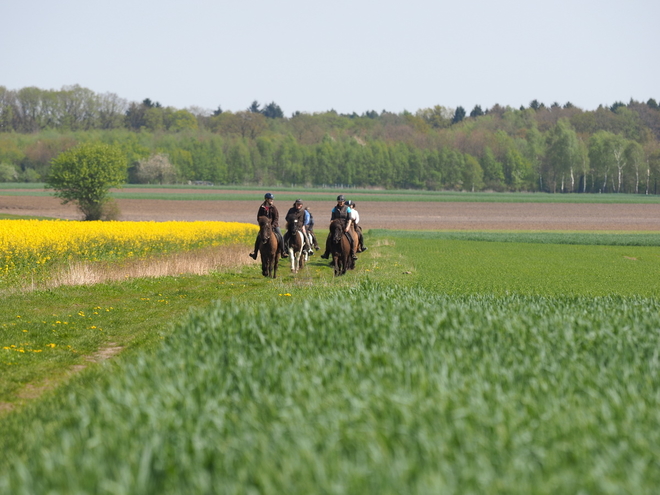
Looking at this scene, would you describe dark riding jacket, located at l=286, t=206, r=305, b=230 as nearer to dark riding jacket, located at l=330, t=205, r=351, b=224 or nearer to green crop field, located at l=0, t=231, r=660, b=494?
dark riding jacket, located at l=330, t=205, r=351, b=224

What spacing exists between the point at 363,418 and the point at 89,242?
24.4m

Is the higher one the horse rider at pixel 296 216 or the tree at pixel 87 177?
the tree at pixel 87 177

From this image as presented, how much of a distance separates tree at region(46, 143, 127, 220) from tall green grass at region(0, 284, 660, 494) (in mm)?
56775

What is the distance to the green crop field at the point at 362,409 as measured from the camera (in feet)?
16.3

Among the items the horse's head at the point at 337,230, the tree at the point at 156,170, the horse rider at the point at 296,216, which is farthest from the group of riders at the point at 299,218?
the tree at the point at 156,170

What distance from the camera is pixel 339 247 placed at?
25.3 meters

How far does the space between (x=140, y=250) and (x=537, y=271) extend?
15835mm

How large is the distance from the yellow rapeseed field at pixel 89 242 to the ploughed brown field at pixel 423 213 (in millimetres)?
30362

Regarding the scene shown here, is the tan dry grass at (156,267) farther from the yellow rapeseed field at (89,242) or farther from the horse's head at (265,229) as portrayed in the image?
the horse's head at (265,229)

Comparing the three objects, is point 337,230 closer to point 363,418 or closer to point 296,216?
point 296,216

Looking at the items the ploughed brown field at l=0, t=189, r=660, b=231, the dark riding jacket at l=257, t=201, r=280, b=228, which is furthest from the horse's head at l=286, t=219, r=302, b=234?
the ploughed brown field at l=0, t=189, r=660, b=231

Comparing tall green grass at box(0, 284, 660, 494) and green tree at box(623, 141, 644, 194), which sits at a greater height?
green tree at box(623, 141, 644, 194)

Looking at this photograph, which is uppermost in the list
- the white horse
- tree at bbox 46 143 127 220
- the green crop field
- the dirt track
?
tree at bbox 46 143 127 220

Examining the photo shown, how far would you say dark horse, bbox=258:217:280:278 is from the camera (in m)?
24.0
